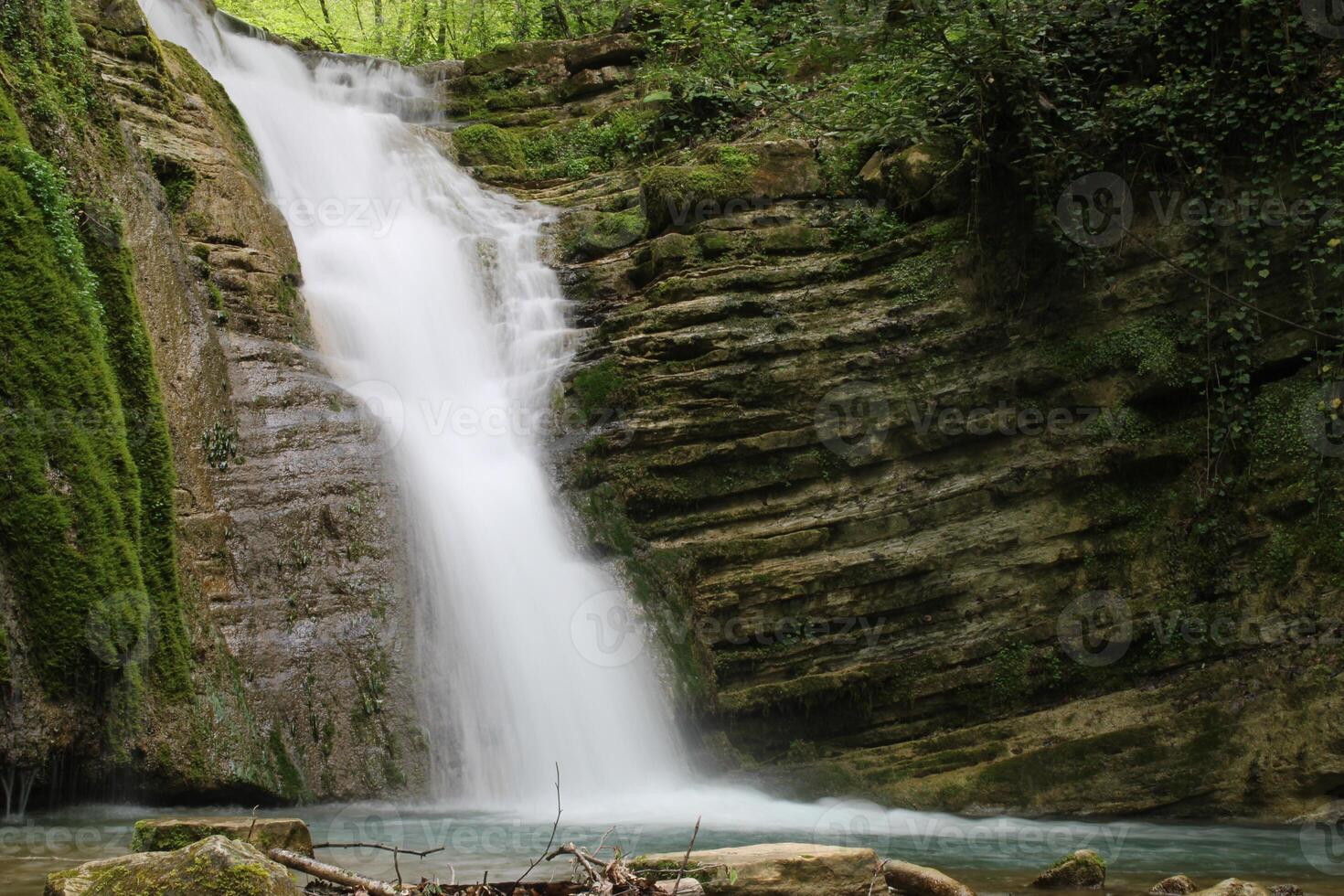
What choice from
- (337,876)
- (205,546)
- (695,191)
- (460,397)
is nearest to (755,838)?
(337,876)

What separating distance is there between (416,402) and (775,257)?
4224mm

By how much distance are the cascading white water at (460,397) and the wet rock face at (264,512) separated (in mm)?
442

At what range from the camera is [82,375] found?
7781 millimetres

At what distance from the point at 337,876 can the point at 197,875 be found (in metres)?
0.68

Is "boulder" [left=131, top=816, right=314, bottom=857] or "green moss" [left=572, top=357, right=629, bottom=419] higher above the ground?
"green moss" [left=572, top=357, right=629, bottom=419]

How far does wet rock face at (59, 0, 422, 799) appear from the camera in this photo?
770 cm

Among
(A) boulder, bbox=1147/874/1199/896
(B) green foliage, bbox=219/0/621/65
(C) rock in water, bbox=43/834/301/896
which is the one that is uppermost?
(B) green foliage, bbox=219/0/621/65

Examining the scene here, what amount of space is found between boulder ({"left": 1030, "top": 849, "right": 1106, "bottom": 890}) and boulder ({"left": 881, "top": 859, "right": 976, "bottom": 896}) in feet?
2.93

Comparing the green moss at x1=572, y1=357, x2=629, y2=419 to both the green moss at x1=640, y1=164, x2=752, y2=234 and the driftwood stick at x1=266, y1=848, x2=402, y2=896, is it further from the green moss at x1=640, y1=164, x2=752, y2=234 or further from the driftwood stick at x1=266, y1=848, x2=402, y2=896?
the driftwood stick at x1=266, y1=848, x2=402, y2=896

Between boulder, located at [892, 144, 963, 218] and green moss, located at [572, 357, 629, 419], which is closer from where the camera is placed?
green moss, located at [572, 357, 629, 419]

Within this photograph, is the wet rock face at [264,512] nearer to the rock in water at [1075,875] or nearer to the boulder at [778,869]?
the boulder at [778,869]

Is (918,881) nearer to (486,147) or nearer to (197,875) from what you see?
(197,875)

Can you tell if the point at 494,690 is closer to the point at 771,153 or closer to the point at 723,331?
the point at 723,331

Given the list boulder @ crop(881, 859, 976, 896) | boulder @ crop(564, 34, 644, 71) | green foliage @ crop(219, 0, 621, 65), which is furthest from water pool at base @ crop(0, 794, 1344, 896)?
green foliage @ crop(219, 0, 621, 65)
